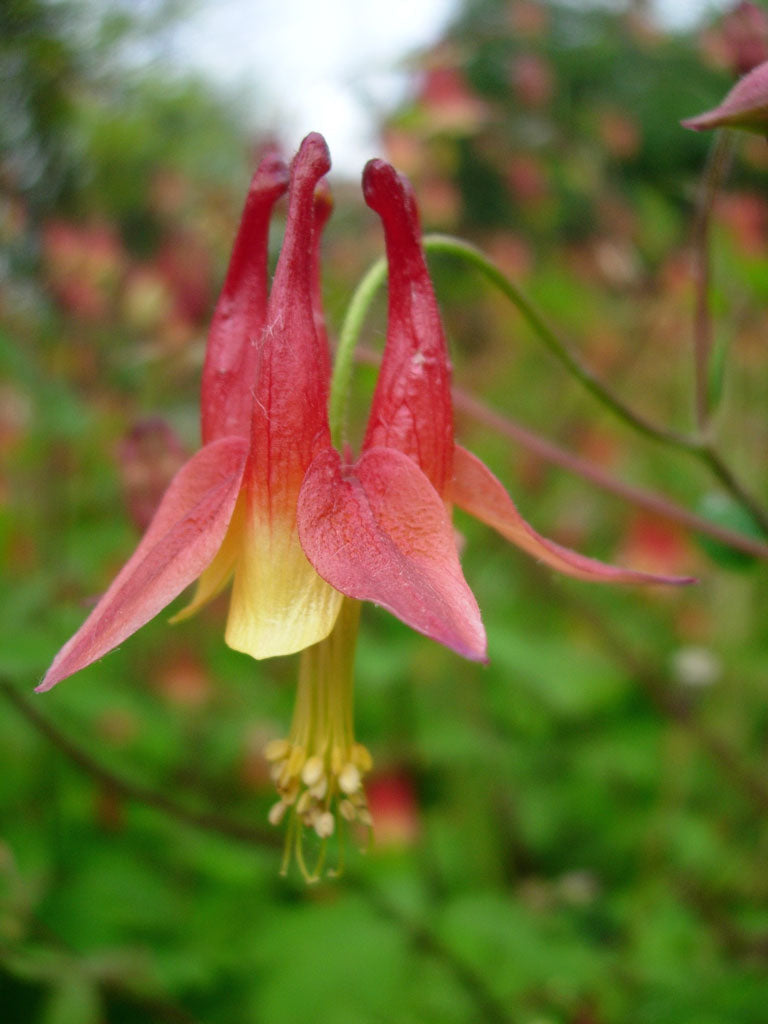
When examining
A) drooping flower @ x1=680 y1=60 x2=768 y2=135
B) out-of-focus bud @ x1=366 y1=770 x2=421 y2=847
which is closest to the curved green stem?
drooping flower @ x1=680 y1=60 x2=768 y2=135

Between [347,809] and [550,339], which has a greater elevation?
[550,339]

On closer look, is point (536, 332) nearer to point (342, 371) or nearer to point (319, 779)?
point (342, 371)

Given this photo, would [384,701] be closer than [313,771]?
No

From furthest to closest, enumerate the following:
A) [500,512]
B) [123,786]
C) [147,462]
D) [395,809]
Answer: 1. [395,809]
2. [147,462]
3. [123,786]
4. [500,512]

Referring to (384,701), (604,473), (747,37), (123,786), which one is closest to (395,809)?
(384,701)

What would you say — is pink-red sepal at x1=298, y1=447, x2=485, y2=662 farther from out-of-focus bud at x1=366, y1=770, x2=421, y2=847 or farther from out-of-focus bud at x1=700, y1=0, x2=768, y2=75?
out-of-focus bud at x1=366, y1=770, x2=421, y2=847

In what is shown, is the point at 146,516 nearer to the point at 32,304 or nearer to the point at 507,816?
the point at 507,816

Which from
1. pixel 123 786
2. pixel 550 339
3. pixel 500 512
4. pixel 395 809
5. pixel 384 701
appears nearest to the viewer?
pixel 500 512

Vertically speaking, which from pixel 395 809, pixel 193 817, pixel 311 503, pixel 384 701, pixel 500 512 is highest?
pixel 311 503
